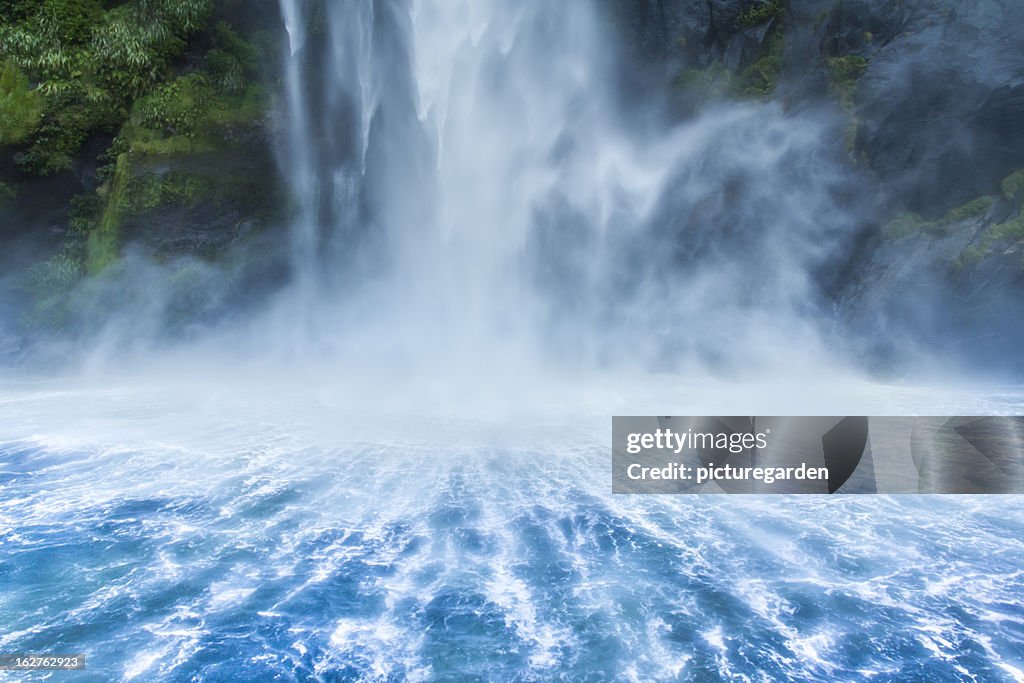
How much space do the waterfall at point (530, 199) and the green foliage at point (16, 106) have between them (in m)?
8.83

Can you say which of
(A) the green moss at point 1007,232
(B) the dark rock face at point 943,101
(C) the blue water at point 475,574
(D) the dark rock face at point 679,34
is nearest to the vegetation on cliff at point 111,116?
(C) the blue water at point 475,574

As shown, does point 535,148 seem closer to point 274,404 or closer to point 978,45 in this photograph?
point 274,404

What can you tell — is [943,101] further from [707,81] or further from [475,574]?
[475,574]

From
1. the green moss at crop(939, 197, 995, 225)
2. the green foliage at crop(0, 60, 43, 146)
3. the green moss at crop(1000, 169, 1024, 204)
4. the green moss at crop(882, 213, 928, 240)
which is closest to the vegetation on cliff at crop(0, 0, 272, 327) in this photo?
the green foliage at crop(0, 60, 43, 146)

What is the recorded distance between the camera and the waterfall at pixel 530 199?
25391 millimetres

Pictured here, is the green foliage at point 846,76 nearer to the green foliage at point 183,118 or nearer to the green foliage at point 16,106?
the green foliage at point 183,118

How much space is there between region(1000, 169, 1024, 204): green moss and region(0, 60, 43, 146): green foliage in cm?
3530

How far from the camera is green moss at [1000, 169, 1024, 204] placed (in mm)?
22406

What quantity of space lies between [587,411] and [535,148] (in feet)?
43.3

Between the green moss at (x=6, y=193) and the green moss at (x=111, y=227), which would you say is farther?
the green moss at (x=111, y=227)

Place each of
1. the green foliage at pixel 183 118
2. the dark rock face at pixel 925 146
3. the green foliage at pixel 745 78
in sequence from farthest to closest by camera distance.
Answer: the green foliage at pixel 745 78
the green foliage at pixel 183 118
the dark rock face at pixel 925 146

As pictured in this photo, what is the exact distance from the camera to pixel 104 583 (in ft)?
27.7

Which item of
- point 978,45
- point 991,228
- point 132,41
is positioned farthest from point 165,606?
point 978,45

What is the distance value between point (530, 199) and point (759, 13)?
12.6m
